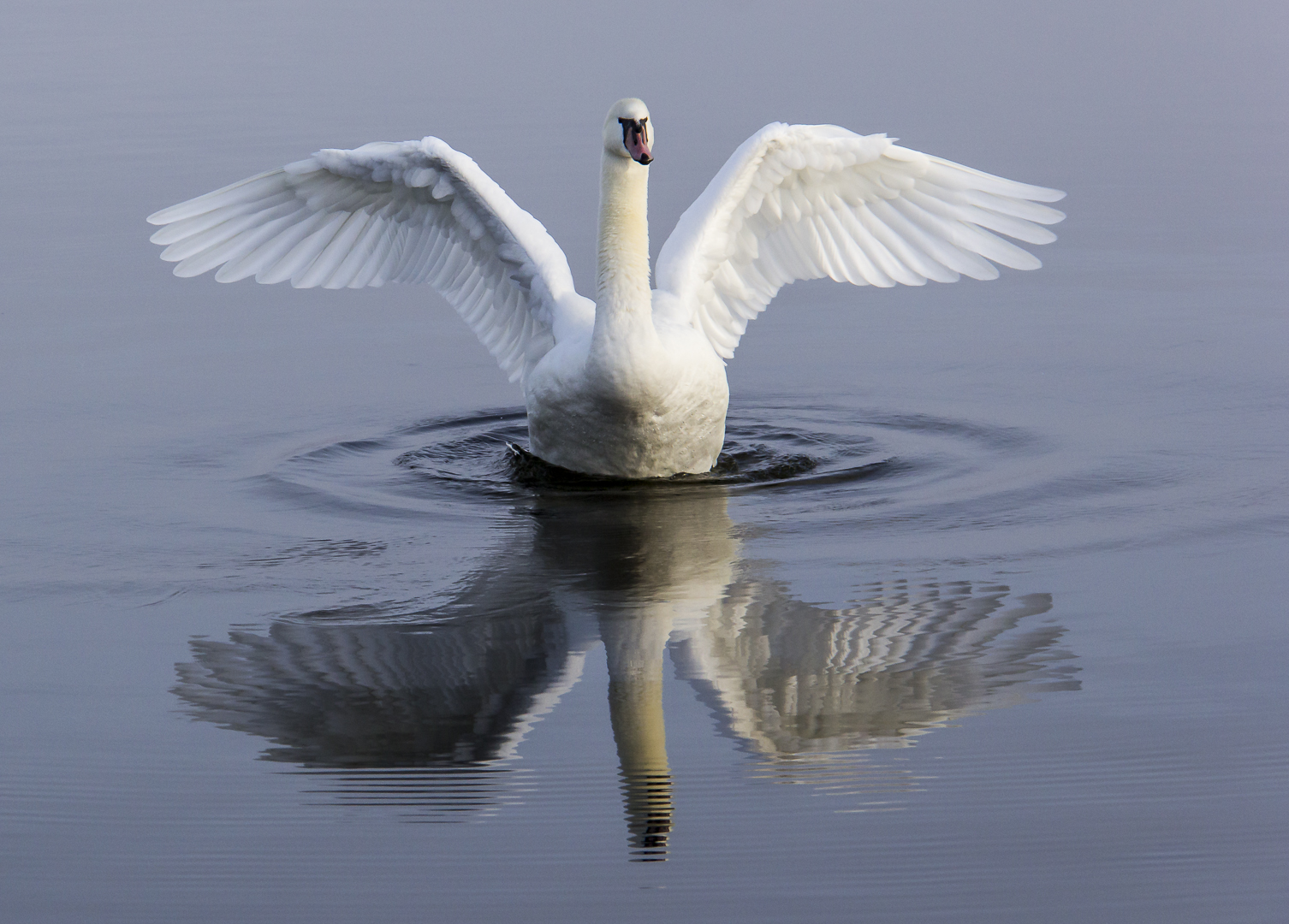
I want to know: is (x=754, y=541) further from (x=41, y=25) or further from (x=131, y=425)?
(x=41, y=25)

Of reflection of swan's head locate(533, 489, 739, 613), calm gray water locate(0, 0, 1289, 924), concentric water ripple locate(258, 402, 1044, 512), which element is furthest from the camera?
concentric water ripple locate(258, 402, 1044, 512)

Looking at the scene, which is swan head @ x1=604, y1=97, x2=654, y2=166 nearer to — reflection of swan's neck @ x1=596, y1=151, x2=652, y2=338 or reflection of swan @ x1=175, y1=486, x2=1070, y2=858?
reflection of swan's neck @ x1=596, y1=151, x2=652, y2=338

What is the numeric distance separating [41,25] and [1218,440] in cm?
1911

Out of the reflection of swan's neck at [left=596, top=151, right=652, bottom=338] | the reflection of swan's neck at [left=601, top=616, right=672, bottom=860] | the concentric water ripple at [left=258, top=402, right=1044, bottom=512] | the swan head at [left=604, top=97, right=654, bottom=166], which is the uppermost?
the swan head at [left=604, top=97, right=654, bottom=166]

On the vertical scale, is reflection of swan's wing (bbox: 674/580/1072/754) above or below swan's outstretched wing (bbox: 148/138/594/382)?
below

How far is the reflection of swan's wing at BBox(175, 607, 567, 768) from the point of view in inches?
215

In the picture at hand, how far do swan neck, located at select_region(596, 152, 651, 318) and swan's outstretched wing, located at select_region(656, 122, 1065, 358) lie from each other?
56cm

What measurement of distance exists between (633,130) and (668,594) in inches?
98.8

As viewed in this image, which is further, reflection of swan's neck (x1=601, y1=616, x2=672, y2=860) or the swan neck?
the swan neck

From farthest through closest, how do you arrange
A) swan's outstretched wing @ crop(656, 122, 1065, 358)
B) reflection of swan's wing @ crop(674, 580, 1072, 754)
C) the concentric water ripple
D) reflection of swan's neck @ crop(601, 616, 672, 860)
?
1. swan's outstretched wing @ crop(656, 122, 1065, 358)
2. the concentric water ripple
3. reflection of swan's wing @ crop(674, 580, 1072, 754)
4. reflection of swan's neck @ crop(601, 616, 672, 860)

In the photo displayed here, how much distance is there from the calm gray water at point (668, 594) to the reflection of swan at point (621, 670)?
2 centimetres

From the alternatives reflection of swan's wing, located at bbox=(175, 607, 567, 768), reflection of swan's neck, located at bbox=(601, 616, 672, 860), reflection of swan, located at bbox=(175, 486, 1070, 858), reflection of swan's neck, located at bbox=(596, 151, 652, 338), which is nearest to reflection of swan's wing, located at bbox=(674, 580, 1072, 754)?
reflection of swan, located at bbox=(175, 486, 1070, 858)

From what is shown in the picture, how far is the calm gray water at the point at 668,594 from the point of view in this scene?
4746 mm

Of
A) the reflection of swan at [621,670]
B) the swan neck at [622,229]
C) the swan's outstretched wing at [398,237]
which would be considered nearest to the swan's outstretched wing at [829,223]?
the swan neck at [622,229]
